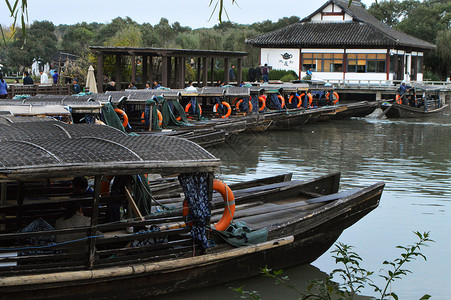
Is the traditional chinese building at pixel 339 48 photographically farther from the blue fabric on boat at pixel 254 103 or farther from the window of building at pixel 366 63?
the blue fabric on boat at pixel 254 103

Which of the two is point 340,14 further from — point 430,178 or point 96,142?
A: point 96,142

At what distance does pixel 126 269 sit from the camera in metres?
5.91

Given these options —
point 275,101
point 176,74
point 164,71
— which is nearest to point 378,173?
point 275,101

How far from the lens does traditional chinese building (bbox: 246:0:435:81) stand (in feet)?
131

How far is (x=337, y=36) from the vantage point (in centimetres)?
4091

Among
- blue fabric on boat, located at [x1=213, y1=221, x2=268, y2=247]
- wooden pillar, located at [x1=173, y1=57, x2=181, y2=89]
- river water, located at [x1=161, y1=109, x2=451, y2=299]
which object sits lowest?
river water, located at [x1=161, y1=109, x2=451, y2=299]

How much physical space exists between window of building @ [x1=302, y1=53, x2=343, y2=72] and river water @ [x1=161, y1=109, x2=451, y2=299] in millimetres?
11609

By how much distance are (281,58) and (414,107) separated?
1351 centimetres

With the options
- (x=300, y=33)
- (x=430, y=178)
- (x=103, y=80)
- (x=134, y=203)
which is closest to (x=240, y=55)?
(x=103, y=80)

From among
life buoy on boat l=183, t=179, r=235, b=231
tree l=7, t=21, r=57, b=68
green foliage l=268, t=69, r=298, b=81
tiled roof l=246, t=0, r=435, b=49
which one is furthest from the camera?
tree l=7, t=21, r=57, b=68

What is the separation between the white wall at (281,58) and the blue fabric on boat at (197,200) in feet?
A: 121

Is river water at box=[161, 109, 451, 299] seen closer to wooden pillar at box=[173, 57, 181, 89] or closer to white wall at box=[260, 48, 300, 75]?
wooden pillar at box=[173, 57, 181, 89]

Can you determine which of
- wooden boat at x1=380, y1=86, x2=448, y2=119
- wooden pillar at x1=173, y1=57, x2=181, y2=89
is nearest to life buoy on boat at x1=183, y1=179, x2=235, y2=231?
wooden pillar at x1=173, y1=57, x2=181, y2=89

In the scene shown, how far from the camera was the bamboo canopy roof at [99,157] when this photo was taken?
533 centimetres
